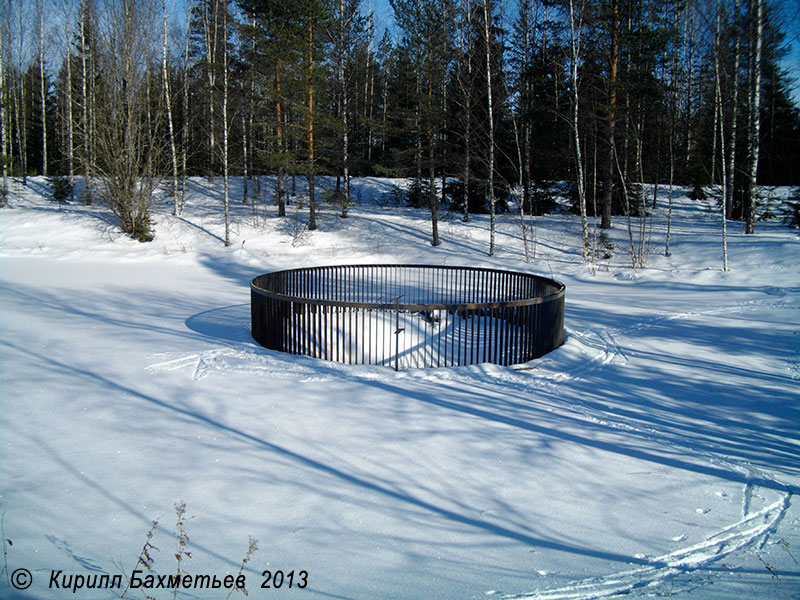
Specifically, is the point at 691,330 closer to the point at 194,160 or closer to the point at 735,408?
the point at 735,408

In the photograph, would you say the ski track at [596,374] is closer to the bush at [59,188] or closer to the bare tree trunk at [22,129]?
the bush at [59,188]

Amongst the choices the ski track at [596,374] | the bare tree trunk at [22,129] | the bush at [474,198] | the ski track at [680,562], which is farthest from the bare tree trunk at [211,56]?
the ski track at [680,562]

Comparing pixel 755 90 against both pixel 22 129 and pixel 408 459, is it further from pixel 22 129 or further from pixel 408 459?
pixel 22 129

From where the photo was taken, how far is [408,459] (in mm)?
5215

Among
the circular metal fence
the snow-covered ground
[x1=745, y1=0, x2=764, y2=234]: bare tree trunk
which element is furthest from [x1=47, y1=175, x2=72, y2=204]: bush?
[x1=745, y1=0, x2=764, y2=234]: bare tree trunk

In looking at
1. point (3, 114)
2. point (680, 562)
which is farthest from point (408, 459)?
point (3, 114)

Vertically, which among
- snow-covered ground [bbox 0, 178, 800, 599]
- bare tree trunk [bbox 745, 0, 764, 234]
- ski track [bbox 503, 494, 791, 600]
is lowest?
ski track [bbox 503, 494, 791, 600]

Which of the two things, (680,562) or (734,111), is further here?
(734,111)

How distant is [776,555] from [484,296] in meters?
10.9

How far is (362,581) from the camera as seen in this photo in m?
3.46

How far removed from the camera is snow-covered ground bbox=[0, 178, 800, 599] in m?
3.65

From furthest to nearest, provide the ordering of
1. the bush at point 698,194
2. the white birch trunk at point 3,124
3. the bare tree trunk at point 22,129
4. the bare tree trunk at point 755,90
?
the bare tree trunk at point 22,129 < the bush at point 698,194 < the white birch trunk at point 3,124 < the bare tree trunk at point 755,90

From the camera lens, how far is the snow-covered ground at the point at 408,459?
12.0 ft

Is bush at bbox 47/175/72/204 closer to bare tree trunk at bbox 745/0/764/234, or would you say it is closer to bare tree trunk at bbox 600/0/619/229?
bare tree trunk at bbox 600/0/619/229
